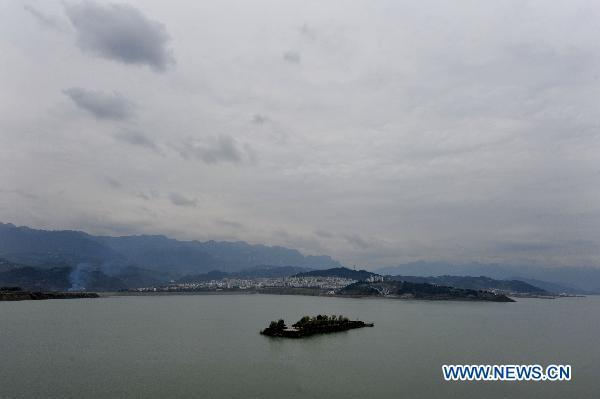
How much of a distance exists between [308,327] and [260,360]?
3278 centimetres

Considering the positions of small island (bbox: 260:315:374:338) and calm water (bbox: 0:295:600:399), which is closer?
calm water (bbox: 0:295:600:399)

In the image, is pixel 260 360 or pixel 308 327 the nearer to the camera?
pixel 260 360

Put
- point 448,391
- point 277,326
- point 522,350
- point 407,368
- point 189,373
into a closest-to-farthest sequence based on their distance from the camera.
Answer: point 448,391, point 189,373, point 407,368, point 522,350, point 277,326

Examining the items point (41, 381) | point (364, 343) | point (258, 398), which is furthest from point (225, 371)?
point (364, 343)

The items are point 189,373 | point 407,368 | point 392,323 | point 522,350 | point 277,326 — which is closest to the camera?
point 189,373

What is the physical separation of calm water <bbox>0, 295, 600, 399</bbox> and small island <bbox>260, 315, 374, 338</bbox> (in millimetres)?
4085

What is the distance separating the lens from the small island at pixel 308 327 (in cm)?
8950

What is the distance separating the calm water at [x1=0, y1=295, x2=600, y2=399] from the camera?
48.2m

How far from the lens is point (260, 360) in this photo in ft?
211

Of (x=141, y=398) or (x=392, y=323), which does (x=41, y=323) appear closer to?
(x=141, y=398)

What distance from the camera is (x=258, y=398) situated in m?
44.8

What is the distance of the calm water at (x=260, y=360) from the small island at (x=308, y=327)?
161 inches

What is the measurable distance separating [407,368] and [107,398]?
38301 mm

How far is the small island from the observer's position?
8950cm
